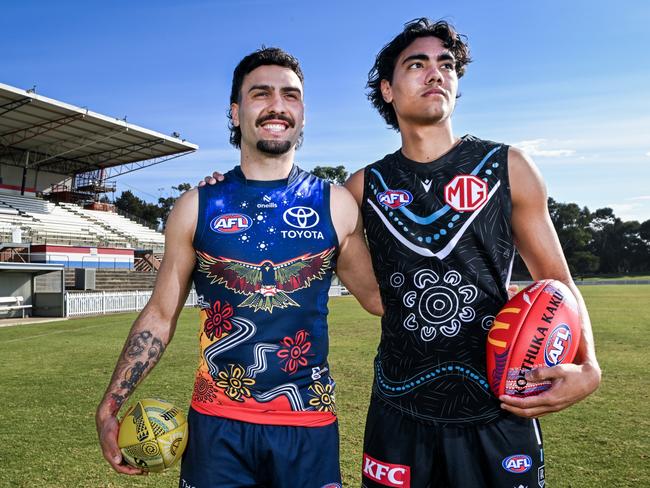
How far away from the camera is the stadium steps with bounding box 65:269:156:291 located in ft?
90.6

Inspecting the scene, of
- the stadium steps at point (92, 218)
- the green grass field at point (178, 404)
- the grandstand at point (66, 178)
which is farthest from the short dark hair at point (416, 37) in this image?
the stadium steps at point (92, 218)

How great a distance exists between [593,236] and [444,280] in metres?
107

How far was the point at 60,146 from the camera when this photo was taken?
121 feet

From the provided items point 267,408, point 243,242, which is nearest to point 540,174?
point 243,242

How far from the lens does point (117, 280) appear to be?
95.7 ft

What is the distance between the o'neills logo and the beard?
5.89ft

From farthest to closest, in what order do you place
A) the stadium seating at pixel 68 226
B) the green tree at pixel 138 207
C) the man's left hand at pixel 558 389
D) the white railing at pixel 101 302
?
1. the green tree at pixel 138 207
2. the stadium seating at pixel 68 226
3. the white railing at pixel 101 302
4. the man's left hand at pixel 558 389

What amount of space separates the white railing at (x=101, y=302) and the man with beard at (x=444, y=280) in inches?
799

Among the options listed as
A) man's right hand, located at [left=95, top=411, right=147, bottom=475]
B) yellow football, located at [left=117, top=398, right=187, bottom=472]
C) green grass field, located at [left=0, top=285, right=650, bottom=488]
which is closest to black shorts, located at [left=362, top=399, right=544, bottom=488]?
yellow football, located at [left=117, top=398, right=187, bottom=472]

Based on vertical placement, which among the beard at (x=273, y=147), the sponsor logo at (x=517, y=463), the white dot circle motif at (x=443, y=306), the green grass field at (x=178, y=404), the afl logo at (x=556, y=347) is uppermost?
the beard at (x=273, y=147)

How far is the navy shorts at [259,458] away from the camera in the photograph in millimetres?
2521

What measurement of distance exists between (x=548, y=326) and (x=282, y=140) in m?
1.75

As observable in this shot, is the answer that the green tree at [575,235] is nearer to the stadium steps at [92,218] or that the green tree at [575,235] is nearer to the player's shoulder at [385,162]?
the stadium steps at [92,218]

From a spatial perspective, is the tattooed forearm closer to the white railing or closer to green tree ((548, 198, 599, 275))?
the white railing
